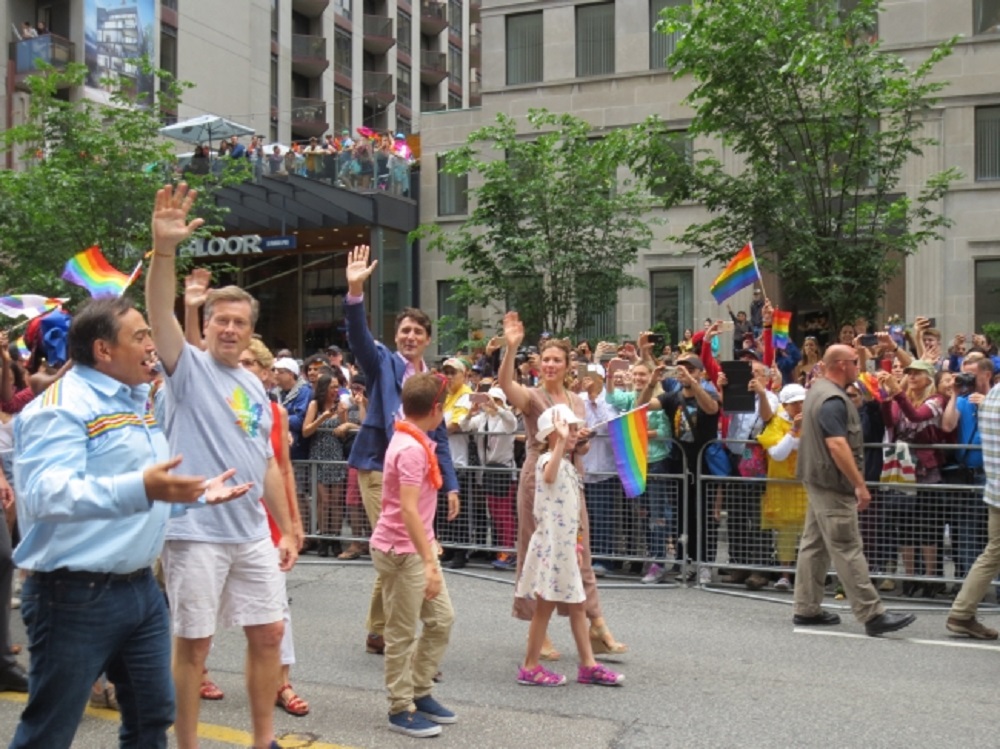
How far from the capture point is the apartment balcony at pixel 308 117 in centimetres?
4575

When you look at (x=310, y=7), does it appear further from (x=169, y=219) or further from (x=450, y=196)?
(x=169, y=219)

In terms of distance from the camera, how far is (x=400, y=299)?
105 feet

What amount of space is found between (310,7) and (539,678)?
43977 mm

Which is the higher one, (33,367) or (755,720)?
(33,367)

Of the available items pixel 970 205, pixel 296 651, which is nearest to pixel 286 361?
pixel 296 651

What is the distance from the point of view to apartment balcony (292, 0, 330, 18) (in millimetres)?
46406

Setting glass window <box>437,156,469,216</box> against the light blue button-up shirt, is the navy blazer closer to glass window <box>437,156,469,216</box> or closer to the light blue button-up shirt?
the light blue button-up shirt

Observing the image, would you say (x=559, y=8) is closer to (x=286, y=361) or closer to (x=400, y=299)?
(x=400, y=299)

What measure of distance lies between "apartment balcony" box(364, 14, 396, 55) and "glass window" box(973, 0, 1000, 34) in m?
29.9

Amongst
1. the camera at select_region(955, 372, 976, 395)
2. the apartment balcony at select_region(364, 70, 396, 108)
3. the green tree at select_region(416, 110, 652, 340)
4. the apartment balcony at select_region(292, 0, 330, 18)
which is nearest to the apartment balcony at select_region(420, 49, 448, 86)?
the apartment balcony at select_region(364, 70, 396, 108)

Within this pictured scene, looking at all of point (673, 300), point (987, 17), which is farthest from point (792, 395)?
point (673, 300)

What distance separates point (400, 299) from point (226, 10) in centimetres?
1643

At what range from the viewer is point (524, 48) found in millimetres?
30828

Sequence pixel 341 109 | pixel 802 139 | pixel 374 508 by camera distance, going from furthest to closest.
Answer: pixel 341 109 < pixel 802 139 < pixel 374 508
